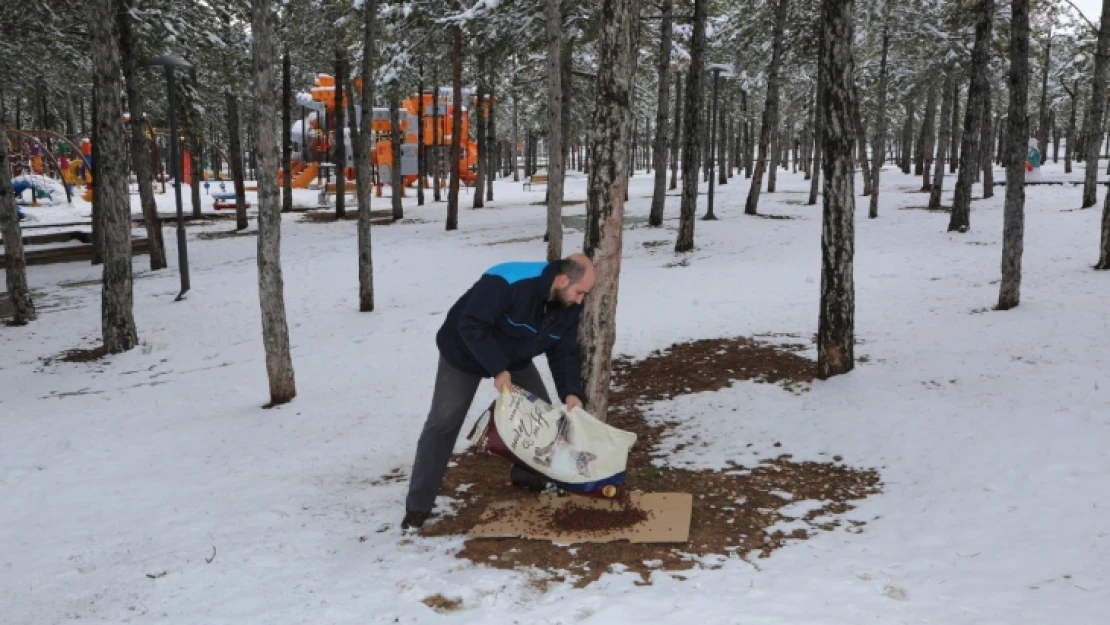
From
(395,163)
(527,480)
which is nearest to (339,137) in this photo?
(395,163)

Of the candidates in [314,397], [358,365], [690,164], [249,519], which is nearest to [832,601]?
[249,519]

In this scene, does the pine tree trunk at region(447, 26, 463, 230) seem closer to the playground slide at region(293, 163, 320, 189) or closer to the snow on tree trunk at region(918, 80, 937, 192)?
the snow on tree trunk at region(918, 80, 937, 192)

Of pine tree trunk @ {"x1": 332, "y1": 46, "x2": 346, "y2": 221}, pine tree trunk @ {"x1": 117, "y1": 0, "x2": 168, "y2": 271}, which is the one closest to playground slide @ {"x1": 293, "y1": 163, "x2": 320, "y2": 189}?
pine tree trunk @ {"x1": 332, "y1": 46, "x2": 346, "y2": 221}

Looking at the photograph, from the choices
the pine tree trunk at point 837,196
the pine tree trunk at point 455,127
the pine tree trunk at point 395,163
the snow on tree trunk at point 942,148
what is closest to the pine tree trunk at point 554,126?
the pine tree trunk at point 837,196

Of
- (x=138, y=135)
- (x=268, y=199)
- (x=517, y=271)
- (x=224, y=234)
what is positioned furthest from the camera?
(x=224, y=234)

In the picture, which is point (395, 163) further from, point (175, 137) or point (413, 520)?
point (413, 520)

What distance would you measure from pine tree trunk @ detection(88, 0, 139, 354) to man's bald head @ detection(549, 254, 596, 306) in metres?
8.75

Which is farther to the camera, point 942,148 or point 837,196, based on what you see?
point 942,148

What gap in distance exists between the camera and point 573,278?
4242 millimetres

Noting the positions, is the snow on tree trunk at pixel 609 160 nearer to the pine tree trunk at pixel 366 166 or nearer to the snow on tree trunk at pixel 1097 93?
the pine tree trunk at pixel 366 166

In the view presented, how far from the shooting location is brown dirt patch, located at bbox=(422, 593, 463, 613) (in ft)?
12.4

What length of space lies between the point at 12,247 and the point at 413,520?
37.0 ft

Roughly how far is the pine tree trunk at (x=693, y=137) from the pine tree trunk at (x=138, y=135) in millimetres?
11795

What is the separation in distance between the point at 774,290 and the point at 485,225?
12903 mm
